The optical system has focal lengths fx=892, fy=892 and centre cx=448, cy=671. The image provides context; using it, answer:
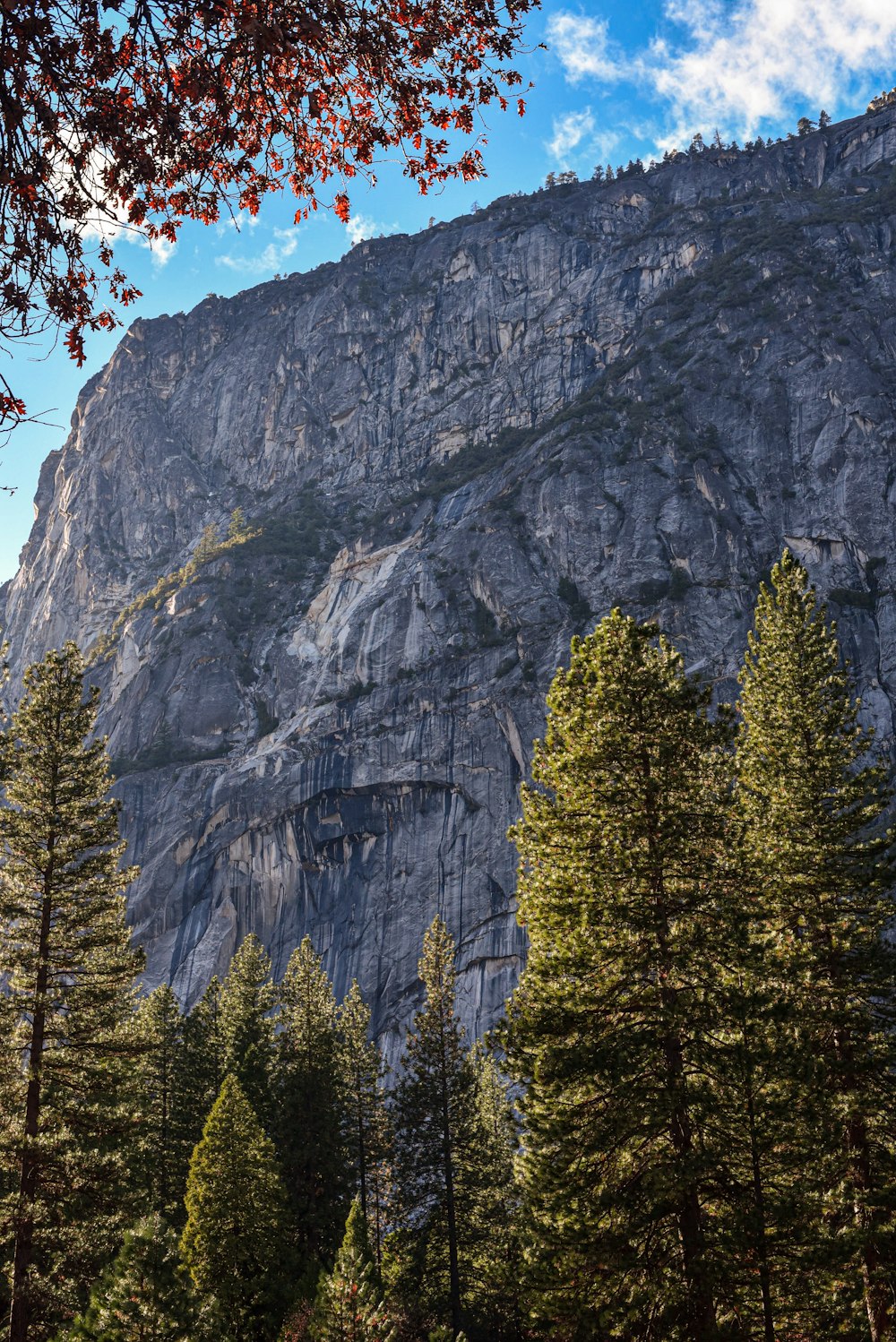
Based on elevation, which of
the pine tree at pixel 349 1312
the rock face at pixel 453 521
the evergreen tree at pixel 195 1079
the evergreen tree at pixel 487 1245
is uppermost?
the rock face at pixel 453 521

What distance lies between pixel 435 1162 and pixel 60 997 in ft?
48.6

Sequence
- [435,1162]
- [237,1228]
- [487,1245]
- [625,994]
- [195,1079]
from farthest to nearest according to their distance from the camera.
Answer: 1. [195,1079]
2. [435,1162]
3. [487,1245]
4. [237,1228]
5. [625,994]

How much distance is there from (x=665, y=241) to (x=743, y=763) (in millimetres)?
99235

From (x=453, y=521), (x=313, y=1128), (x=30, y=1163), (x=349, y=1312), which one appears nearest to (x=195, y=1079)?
(x=313, y=1128)

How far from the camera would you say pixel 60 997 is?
15.7 metres

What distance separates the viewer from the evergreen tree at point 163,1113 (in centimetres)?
2627

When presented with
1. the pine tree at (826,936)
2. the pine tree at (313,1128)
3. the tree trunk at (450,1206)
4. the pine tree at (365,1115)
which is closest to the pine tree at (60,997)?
the pine tree at (313,1128)

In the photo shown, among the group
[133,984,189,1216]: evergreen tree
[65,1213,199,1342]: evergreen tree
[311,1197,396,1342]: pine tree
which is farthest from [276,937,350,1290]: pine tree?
[65,1213,199,1342]: evergreen tree

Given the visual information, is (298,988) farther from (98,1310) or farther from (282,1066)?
(98,1310)

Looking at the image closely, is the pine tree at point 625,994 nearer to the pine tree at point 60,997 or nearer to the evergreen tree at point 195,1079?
the pine tree at point 60,997

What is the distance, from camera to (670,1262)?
10.5 metres

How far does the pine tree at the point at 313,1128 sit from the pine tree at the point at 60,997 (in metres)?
7.44

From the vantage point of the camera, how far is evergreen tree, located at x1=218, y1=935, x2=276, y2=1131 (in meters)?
26.4

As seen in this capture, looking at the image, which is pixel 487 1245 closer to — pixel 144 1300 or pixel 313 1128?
pixel 313 1128
